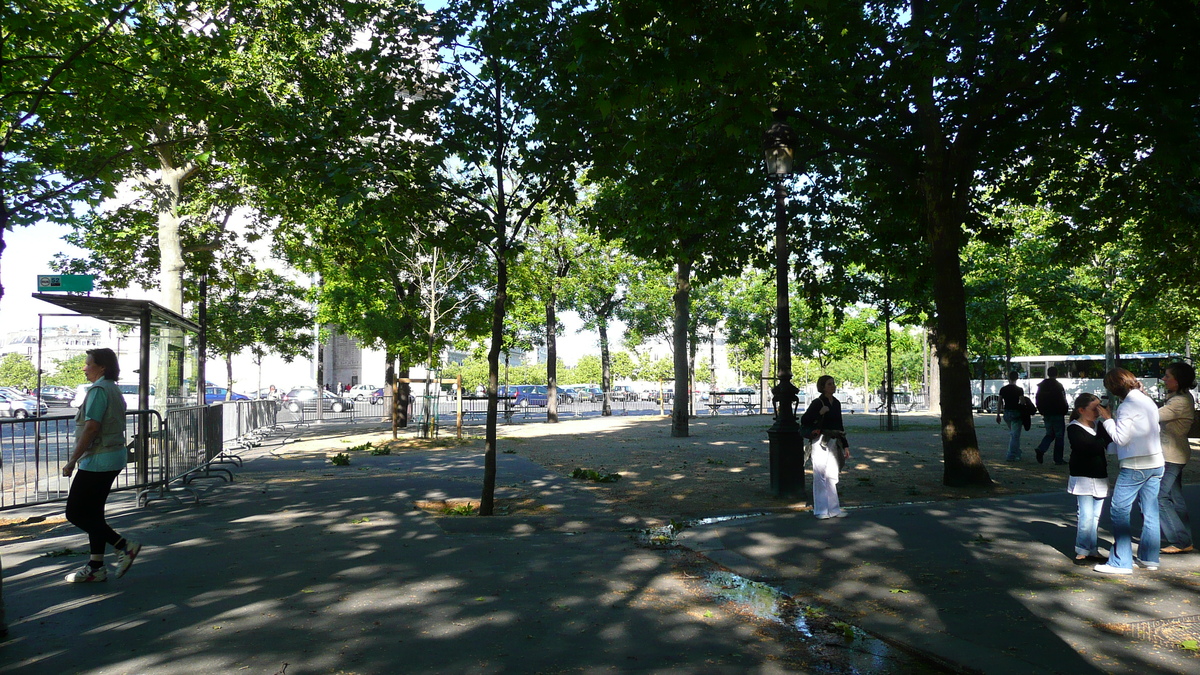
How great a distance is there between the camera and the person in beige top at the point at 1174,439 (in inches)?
260

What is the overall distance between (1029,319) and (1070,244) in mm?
24483

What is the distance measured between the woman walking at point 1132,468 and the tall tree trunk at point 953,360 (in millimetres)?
4950

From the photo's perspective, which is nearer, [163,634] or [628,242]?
[163,634]

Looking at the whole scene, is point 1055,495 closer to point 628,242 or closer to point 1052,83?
point 1052,83

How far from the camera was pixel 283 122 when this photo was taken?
33.7 feet

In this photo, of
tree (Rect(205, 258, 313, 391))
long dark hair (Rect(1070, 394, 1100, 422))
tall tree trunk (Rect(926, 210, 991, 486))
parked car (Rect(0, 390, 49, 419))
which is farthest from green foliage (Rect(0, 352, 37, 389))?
long dark hair (Rect(1070, 394, 1100, 422))

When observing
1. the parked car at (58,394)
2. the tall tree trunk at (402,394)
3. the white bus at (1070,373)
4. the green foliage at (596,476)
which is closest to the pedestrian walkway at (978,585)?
the green foliage at (596,476)

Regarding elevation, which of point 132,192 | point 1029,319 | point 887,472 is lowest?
point 887,472

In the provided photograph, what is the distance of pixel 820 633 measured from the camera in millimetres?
4992

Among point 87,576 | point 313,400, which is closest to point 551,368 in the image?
point 313,400

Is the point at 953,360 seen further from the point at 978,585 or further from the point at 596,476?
the point at 978,585

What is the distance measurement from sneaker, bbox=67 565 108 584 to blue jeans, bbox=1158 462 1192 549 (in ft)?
28.5

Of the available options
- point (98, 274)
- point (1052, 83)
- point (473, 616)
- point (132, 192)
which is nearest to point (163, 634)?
point (473, 616)

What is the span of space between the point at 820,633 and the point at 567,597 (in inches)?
72.2
